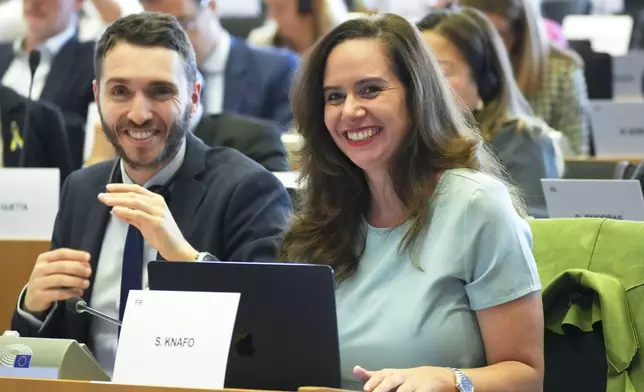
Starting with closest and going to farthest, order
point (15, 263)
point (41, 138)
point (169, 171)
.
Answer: point (169, 171), point (15, 263), point (41, 138)

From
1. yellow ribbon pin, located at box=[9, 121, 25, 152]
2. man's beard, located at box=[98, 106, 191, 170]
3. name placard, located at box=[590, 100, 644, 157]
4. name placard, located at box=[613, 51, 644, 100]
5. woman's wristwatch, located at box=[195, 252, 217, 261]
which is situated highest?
man's beard, located at box=[98, 106, 191, 170]

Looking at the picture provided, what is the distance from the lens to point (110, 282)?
2.58 metres

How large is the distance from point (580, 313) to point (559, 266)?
0.11m

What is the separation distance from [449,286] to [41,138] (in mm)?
2236

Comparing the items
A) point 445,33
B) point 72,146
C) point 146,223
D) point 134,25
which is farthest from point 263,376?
point 72,146

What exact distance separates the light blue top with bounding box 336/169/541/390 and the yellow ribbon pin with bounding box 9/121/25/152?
213cm

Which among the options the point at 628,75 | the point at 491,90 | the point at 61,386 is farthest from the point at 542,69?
the point at 61,386

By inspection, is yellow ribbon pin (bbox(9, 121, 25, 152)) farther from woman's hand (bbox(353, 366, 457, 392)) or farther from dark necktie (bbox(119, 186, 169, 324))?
woman's hand (bbox(353, 366, 457, 392))

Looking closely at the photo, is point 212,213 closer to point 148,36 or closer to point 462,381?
point 148,36

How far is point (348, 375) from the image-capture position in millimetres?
2084

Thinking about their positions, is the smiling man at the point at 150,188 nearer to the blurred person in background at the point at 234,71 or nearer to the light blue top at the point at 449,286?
the light blue top at the point at 449,286

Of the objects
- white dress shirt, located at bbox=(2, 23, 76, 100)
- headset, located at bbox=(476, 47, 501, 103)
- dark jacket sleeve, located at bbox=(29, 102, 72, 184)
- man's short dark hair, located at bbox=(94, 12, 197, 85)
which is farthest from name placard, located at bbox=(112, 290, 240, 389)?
white dress shirt, located at bbox=(2, 23, 76, 100)

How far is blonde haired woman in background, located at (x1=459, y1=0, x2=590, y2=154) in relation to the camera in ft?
14.8

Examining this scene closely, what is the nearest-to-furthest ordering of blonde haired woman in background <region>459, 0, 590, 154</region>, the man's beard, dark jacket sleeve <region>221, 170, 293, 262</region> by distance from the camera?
dark jacket sleeve <region>221, 170, 293, 262</region> < the man's beard < blonde haired woman in background <region>459, 0, 590, 154</region>
